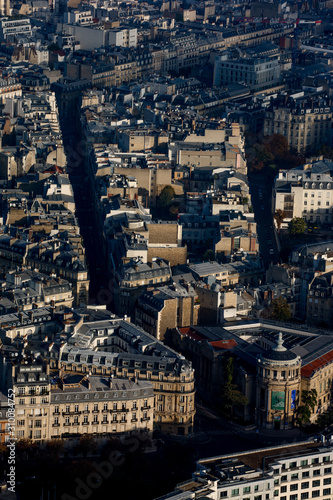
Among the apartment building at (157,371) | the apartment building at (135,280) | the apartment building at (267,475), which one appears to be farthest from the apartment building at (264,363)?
the apartment building at (267,475)

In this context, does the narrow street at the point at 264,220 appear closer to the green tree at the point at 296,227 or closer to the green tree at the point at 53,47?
the green tree at the point at 296,227

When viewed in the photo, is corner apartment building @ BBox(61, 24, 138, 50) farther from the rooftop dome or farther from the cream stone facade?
the cream stone facade

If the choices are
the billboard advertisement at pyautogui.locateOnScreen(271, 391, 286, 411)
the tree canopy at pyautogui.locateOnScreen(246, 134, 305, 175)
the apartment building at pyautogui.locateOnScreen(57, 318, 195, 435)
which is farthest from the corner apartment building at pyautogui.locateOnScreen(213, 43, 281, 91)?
the apartment building at pyautogui.locateOnScreen(57, 318, 195, 435)

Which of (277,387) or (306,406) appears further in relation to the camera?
(306,406)

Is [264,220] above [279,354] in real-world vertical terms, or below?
above

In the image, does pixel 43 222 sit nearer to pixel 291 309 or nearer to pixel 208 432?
pixel 291 309

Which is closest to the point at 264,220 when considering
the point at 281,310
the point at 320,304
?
the point at 320,304

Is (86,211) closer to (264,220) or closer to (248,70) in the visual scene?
(264,220)

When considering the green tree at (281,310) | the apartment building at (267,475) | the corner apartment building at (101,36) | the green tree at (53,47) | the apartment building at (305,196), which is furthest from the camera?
the corner apartment building at (101,36)
